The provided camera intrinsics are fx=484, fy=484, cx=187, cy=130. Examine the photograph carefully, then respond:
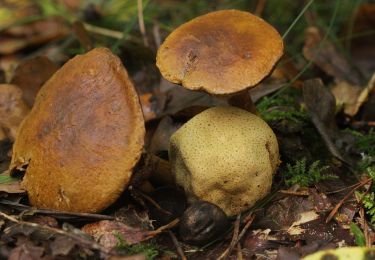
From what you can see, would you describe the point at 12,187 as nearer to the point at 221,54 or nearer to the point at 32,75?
the point at 32,75

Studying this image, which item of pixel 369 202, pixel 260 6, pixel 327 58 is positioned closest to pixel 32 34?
pixel 260 6

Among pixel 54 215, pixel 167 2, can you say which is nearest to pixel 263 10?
pixel 167 2

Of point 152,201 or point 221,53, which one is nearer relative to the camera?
point 221,53

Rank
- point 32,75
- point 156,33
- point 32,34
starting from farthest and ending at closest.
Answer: point 32,34, point 156,33, point 32,75

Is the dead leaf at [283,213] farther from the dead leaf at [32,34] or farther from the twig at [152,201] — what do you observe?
the dead leaf at [32,34]

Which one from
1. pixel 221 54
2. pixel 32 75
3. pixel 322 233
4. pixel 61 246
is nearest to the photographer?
pixel 61 246

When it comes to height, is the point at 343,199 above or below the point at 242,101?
below

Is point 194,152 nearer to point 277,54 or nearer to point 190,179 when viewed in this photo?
point 190,179
